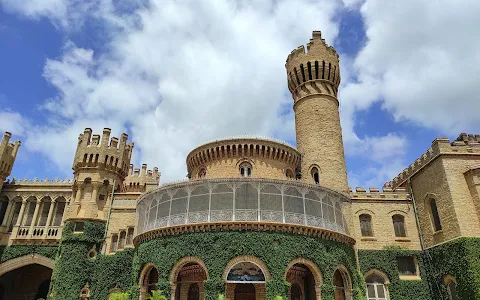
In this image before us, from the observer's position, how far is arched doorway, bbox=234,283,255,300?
25.4 metres

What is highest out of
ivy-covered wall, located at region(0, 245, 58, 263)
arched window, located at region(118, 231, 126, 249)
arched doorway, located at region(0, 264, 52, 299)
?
arched window, located at region(118, 231, 126, 249)

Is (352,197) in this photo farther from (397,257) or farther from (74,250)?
(74,250)

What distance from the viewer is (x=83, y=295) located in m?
29.0

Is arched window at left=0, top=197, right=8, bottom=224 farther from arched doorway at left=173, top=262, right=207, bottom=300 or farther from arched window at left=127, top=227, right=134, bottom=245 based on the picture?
arched doorway at left=173, top=262, right=207, bottom=300

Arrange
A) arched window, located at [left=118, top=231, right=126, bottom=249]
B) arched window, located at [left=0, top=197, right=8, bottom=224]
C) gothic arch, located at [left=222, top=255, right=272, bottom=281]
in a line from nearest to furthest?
gothic arch, located at [left=222, top=255, right=272, bottom=281], arched window, located at [left=118, top=231, right=126, bottom=249], arched window, located at [left=0, top=197, right=8, bottom=224]

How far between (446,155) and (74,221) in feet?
105

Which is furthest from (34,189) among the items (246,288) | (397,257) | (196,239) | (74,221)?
(397,257)

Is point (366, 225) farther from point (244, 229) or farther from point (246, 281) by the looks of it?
A: point (246, 281)

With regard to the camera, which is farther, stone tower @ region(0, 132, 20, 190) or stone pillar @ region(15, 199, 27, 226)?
stone tower @ region(0, 132, 20, 190)

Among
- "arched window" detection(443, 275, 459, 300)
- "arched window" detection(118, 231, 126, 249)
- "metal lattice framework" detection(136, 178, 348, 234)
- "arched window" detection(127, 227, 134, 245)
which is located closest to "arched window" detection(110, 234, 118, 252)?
"arched window" detection(118, 231, 126, 249)

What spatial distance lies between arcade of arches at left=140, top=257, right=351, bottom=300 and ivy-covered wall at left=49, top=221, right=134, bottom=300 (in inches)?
113

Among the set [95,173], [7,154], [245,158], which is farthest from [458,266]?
[7,154]

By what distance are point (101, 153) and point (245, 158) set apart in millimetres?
14280

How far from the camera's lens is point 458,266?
2427cm
